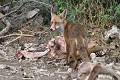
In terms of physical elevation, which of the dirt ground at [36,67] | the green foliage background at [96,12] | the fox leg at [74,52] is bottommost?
the dirt ground at [36,67]

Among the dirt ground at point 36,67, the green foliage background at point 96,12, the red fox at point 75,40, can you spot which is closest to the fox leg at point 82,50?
the red fox at point 75,40

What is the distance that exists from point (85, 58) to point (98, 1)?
2.71 metres

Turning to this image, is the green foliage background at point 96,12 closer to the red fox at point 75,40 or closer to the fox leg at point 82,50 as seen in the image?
the red fox at point 75,40

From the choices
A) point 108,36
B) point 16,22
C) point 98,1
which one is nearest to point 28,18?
point 16,22

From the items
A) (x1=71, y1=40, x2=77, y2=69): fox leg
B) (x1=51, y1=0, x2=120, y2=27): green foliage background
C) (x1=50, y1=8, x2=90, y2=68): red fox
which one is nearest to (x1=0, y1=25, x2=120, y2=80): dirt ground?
(x1=71, y1=40, x2=77, y2=69): fox leg

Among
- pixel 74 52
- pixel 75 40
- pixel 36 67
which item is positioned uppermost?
pixel 75 40

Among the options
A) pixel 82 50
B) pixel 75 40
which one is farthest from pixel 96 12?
pixel 82 50

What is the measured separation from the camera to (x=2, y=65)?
7676 mm

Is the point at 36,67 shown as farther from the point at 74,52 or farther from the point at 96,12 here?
the point at 96,12

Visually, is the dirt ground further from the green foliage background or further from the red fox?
the green foliage background

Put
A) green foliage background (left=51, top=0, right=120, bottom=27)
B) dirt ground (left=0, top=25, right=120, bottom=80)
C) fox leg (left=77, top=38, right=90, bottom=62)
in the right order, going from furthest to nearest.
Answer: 1. green foliage background (left=51, top=0, right=120, bottom=27)
2. fox leg (left=77, top=38, right=90, bottom=62)
3. dirt ground (left=0, top=25, right=120, bottom=80)

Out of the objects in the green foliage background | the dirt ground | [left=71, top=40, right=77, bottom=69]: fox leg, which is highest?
the green foliage background

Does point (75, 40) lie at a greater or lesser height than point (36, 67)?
greater

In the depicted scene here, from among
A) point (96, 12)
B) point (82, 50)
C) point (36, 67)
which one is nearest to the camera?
point (82, 50)
